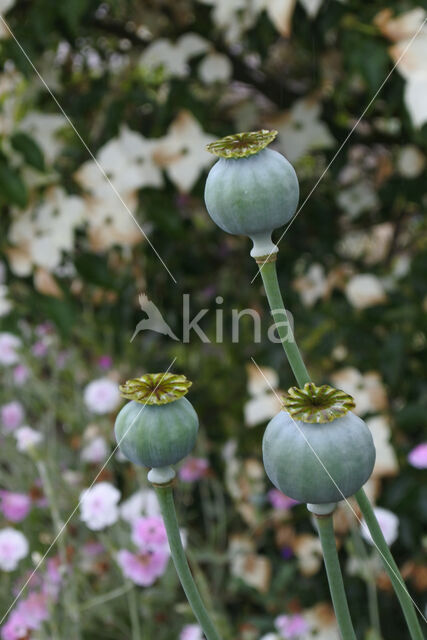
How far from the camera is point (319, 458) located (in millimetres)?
159

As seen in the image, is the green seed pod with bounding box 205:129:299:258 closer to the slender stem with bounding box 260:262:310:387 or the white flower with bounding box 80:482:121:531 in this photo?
the slender stem with bounding box 260:262:310:387

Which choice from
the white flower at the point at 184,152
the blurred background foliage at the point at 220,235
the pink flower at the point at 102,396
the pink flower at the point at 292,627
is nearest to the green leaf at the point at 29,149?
the blurred background foliage at the point at 220,235

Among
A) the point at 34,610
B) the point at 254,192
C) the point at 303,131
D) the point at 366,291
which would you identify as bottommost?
the point at 34,610

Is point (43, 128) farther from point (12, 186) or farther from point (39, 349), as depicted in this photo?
point (39, 349)

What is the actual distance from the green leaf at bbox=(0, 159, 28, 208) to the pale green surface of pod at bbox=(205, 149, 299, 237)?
1.72ft

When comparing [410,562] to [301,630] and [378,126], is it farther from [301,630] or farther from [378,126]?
[378,126]

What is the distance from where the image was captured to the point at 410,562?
2.47ft

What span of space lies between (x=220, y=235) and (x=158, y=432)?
77cm

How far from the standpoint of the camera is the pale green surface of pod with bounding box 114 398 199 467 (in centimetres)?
18

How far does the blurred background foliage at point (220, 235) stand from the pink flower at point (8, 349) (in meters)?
0.04

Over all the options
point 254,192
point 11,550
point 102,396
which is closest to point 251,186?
point 254,192

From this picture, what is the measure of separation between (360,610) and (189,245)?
1.49 feet

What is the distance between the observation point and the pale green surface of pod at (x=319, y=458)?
16 cm

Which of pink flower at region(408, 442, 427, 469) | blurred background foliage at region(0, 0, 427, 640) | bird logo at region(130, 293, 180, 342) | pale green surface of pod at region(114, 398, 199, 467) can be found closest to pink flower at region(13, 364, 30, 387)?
blurred background foliage at region(0, 0, 427, 640)
